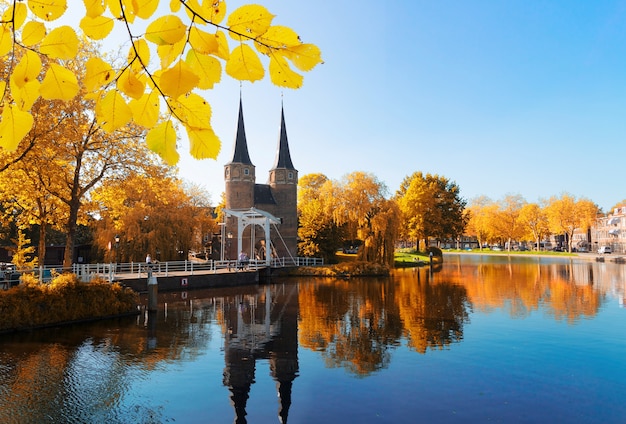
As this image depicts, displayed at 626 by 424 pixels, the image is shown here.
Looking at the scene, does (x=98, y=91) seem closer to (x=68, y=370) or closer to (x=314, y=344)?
(x=68, y=370)

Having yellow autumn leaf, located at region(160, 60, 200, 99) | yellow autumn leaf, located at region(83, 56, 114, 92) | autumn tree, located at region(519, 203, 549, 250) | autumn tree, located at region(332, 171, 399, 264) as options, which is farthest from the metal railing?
autumn tree, located at region(519, 203, 549, 250)

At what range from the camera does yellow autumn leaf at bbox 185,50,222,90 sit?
1240 mm

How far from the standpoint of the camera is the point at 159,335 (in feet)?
43.4

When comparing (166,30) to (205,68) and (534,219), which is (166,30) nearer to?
(205,68)

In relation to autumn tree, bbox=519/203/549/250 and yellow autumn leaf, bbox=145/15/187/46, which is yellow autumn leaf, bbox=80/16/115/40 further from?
autumn tree, bbox=519/203/549/250

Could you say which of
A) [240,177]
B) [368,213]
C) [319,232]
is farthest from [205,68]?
[240,177]

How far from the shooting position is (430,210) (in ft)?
172

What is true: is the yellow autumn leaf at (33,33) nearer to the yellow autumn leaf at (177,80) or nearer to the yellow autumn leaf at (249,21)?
the yellow autumn leaf at (177,80)

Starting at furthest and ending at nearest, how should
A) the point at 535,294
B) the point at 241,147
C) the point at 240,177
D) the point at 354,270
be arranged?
the point at 241,147
the point at 240,177
the point at 354,270
the point at 535,294

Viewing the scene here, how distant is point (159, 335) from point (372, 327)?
7.06 m

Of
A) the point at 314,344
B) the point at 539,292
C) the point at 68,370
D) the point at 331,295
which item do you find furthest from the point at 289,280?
the point at 68,370

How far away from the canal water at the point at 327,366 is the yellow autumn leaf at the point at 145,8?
7411 millimetres

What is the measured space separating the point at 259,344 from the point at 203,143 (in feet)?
39.0

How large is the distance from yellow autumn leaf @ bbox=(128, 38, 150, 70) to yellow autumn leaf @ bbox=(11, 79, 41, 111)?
11.0 inches
